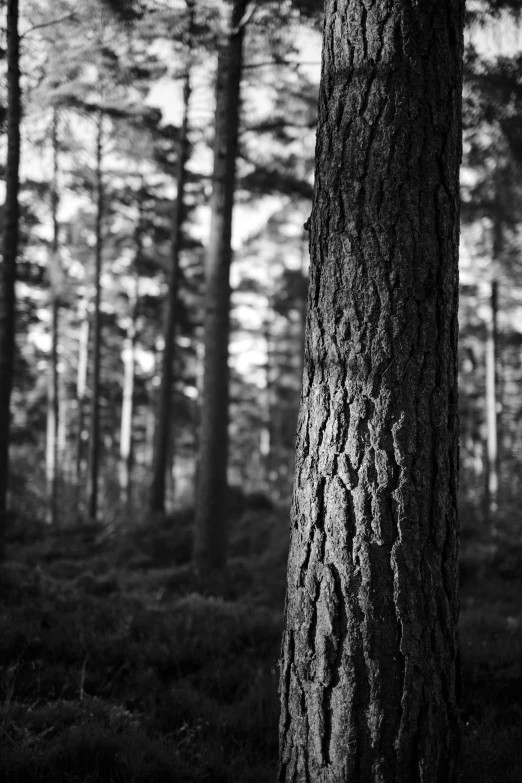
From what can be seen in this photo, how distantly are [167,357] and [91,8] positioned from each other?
9.00 meters

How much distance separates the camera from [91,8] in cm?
711

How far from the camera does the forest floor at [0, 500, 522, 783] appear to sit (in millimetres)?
3547

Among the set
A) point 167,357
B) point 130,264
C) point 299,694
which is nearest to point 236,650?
point 299,694

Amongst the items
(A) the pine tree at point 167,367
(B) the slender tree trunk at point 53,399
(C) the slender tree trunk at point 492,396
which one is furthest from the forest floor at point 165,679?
(C) the slender tree trunk at point 492,396

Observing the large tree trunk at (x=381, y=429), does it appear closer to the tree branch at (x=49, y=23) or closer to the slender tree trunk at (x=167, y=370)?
the tree branch at (x=49, y=23)

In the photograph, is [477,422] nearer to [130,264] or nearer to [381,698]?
[130,264]

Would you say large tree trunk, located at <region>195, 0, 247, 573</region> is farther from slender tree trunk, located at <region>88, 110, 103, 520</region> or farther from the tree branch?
slender tree trunk, located at <region>88, 110, 103, 520</region>

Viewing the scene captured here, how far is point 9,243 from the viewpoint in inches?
336

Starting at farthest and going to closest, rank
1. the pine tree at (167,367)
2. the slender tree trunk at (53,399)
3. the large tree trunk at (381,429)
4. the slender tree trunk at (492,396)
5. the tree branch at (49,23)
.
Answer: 1. the slender tree trunk at (492,396)
2. the slender tree trunk at (53,399)
3. the pine tree at (167,367)
4. the tree branch at (49,23)
5. the large tree trunk at (381,429)

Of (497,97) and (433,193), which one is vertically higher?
(497,97)

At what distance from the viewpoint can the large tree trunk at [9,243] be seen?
8.18 metres

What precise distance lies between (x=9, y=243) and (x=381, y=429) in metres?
7.56

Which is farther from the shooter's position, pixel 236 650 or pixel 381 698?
pixel 236 650

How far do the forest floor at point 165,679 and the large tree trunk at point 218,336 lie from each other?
0.86m
